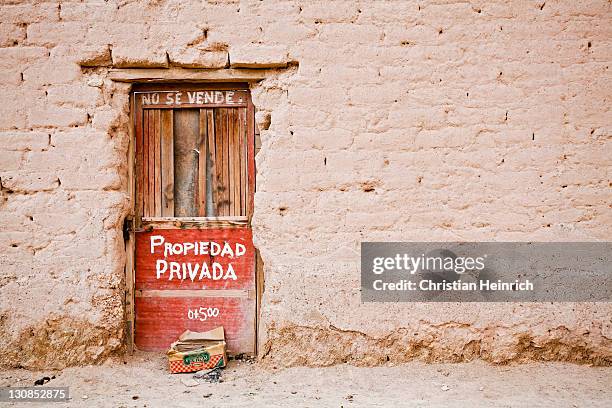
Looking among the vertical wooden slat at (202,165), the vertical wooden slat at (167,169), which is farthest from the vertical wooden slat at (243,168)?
the vertical wooden slat at (167,169)

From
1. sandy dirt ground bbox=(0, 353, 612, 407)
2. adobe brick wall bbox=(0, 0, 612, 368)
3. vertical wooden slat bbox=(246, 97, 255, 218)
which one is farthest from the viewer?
vertical wooden slat bbox=(246, 97, 255, 218)

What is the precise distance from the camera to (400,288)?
10.7 ft

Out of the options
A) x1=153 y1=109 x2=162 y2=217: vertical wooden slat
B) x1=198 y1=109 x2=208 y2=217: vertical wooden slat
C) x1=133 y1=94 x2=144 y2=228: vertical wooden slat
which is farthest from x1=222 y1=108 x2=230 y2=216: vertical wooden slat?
x1=133 y1=94 x2=144 y2=228: vertical wooden slat

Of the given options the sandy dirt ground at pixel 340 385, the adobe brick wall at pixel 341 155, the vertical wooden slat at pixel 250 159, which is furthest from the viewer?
the vertical wooden slat at pixel 250 159

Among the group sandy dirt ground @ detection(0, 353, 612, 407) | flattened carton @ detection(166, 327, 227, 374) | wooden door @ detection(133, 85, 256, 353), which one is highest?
wooden door @ detection(133, 85, 256, 353)

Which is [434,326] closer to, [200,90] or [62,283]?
[200,90]

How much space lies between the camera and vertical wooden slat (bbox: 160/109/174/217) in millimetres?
3418

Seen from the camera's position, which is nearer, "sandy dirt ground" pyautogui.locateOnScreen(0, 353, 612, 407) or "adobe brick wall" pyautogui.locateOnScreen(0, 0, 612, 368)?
"sandy dirt ground" pyautogui.locateOnScreen(0, 353, 612, 407)

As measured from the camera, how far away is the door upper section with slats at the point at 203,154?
3.42 metres

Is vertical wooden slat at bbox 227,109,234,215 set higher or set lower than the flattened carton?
higher

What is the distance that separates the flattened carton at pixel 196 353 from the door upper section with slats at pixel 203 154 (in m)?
0.82

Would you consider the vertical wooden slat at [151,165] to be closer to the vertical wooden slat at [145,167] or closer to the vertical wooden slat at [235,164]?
the vertical wooden slat at [145,167]

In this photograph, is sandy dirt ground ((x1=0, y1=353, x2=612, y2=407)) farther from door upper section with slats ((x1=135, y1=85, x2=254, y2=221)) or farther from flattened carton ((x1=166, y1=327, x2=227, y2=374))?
door upper section with slats ((x1=135, y1=85, x2=254, y2=221))

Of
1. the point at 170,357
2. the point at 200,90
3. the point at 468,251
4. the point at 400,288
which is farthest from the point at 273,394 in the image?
the point at 200,90
